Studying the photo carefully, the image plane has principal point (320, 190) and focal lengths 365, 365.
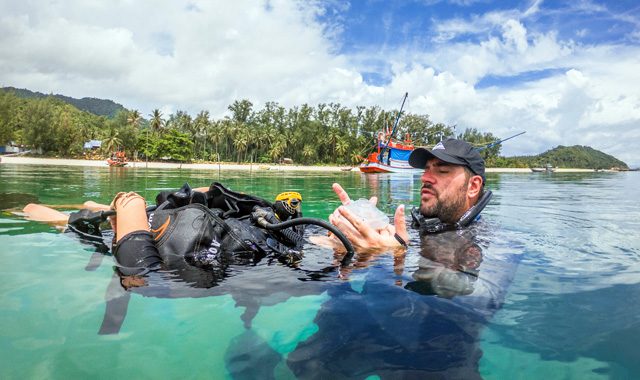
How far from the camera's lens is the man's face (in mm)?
3682

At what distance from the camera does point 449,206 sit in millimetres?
3811

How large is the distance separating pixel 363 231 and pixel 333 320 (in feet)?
3.45

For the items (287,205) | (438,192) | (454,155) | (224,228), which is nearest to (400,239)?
(438,192)

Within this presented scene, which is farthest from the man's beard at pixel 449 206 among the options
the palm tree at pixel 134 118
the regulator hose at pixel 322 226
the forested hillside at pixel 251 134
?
the palm tree at pixel 134 118

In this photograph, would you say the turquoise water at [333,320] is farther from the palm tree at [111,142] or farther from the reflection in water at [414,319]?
the palm tree at [111,142]

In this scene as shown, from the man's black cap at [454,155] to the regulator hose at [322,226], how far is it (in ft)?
3.95

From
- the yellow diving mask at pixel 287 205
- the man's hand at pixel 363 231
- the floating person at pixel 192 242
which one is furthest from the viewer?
the yellow diving mask at pixel 287 205

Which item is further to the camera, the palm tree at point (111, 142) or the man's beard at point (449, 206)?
the palm tree at point (111, 142)

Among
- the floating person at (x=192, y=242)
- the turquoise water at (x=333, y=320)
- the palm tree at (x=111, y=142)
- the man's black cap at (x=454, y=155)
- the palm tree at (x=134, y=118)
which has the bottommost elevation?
the turquoise water at (x=333, y=320)

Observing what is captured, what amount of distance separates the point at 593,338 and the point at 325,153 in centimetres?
9044

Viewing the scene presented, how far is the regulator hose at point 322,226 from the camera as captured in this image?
303cm

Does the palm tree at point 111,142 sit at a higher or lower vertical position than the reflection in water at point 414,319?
higher

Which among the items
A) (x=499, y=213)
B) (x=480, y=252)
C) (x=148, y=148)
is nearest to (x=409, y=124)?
(x=148, y=148)

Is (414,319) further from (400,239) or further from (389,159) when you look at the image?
(389,159)
